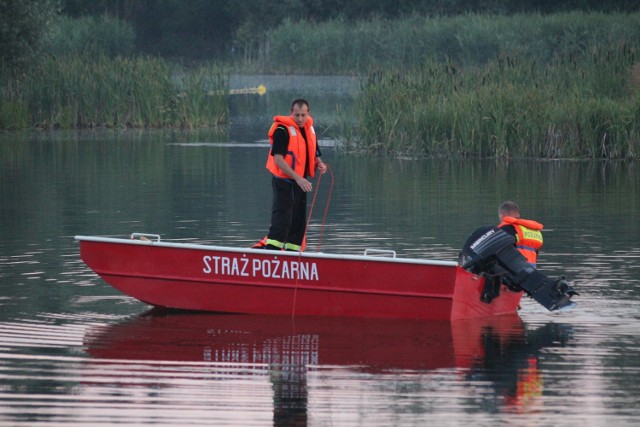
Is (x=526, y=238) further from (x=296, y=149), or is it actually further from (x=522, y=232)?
(x=296, y=149)

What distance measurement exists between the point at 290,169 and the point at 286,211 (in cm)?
37

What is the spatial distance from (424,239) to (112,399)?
7.32 metres

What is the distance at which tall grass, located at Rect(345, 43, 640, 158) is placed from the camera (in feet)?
80.2

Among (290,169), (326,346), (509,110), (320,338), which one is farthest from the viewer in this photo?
(509,110)

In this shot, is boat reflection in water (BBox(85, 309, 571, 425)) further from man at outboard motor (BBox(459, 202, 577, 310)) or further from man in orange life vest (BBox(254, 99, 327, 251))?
man in orange life vest (BBox(254, 99, 327, 251))

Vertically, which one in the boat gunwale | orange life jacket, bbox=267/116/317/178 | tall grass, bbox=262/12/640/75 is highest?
tall grass, bbox=262/12/640/75

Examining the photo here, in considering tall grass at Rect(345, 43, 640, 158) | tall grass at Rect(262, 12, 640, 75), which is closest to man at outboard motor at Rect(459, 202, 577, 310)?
tall grass at Rect(345, 43, 640, 158)

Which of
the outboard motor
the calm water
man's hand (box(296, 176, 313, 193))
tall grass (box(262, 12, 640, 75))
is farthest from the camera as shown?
tall grass (box(262, 12, 640, 75))

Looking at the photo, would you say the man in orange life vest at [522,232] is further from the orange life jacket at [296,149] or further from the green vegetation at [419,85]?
the green vegetation at [419,85]

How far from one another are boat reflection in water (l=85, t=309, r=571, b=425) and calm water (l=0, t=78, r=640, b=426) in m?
0.02

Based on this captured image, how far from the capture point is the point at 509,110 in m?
24.7

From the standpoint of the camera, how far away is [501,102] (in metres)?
24.7

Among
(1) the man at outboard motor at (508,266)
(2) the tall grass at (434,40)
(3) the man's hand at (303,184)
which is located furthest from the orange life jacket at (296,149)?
(2) the tall grass at (434,40)

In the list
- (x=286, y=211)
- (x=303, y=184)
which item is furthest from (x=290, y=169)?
(x=286, y=211)
